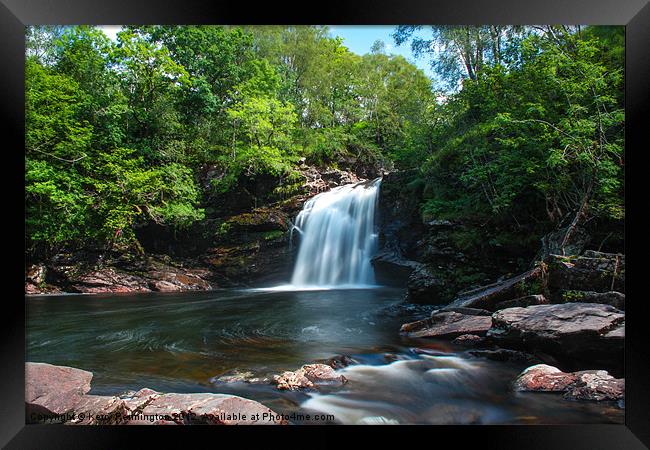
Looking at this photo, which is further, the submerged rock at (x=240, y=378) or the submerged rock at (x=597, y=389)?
the submerged rock at (x=240, y=378)

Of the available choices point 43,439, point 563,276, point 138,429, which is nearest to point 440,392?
point 563,276

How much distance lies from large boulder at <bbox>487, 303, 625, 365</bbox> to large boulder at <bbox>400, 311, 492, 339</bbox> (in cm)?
22

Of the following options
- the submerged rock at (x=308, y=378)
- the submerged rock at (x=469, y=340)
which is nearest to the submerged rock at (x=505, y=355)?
the submerged rock at (x=469, y=340)

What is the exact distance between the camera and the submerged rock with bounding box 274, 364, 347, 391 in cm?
264

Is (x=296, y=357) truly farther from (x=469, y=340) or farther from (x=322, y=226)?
(x=322, y=226)

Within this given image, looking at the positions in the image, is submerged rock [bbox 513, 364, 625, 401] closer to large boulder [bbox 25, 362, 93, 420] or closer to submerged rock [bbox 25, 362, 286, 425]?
submerged rock [bbox 25, 362, 286, 425]

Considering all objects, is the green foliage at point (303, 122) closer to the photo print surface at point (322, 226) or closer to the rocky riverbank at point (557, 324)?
the photo print surface at point (322, 226)

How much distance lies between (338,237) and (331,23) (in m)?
4.52

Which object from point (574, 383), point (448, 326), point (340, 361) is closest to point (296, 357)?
point (340, 361)

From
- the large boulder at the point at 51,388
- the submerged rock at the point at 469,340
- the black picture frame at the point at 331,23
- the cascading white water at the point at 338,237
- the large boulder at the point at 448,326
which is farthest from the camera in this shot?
the cascading white water at the point at 338,237

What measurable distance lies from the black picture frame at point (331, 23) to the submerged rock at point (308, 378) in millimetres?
419

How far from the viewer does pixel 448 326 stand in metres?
3.70

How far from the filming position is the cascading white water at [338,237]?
6.22 metres

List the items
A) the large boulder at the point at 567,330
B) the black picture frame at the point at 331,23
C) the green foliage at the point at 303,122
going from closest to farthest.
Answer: the black picture frame at the point at 331,23 → the large boulder at the point at 567,330 → the green foliage at the point at 303,122
